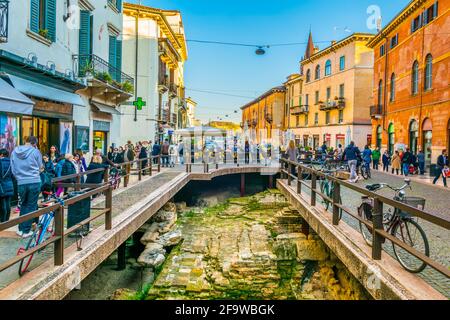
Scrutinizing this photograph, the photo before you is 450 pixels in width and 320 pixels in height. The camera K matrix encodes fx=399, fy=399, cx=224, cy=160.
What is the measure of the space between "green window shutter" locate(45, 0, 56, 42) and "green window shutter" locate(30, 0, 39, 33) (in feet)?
1.85

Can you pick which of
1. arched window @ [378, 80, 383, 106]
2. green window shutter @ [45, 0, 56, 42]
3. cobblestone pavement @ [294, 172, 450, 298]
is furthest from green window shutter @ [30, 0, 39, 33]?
arched window @ [378, 80, 383, 106]

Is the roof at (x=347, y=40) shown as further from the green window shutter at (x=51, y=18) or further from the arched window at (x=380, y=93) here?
the green window shutter at (x=51, y=18)

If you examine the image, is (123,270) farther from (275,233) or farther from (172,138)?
(172,138)

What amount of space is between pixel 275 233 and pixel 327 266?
4.21 m

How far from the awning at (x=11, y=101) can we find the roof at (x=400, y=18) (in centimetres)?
2298

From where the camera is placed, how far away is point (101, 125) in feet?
57.6

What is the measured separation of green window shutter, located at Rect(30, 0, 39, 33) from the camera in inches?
432

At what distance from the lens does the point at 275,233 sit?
12906 mm

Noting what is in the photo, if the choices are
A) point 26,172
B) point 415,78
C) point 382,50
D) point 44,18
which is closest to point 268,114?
point 382,50

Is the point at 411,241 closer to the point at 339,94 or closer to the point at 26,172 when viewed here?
the point at 26,172

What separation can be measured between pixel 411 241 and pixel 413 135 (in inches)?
882

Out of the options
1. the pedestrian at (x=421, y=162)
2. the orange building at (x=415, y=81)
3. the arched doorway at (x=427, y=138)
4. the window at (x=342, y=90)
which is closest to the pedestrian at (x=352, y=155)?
the pedestrian at (x=421, y=162)

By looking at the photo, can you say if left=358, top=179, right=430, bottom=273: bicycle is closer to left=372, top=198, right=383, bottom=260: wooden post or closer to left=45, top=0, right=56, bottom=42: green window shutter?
left=372, top=198, right=383, bottom=260: wooden post

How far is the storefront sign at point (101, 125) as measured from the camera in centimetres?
1675
